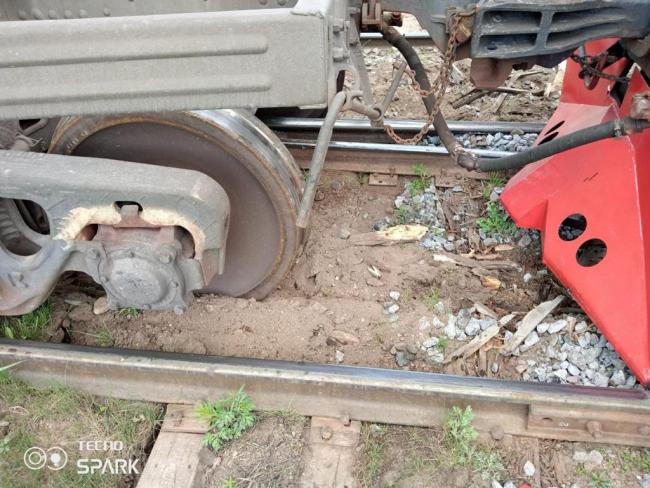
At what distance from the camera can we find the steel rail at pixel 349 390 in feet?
8.26

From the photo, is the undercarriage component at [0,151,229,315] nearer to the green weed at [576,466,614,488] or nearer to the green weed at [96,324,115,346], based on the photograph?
the green weed at [96,324,115,346]

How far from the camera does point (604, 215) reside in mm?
2885

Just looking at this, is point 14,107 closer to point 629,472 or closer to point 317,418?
point 317,418

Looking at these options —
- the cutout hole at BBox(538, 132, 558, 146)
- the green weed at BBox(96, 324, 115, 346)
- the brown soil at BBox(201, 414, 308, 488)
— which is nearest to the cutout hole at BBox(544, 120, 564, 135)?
the cutout hole at BBox(538, 132, 558, 146)

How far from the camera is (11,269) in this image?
8.95 ft

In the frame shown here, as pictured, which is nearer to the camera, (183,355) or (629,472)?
(629,472)

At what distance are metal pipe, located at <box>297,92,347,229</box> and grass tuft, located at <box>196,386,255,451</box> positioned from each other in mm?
935

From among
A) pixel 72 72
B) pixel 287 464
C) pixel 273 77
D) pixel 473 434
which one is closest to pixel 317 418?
pixel 287 464

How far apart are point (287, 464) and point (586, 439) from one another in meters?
1.36

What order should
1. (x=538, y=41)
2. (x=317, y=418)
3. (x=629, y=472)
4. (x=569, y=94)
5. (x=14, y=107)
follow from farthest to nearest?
1. (x=569, y=94)
2. (x=317, y=418)
3. (x=629, y=472)
4. (x=538, y=41)
5. (x=14, y=107)

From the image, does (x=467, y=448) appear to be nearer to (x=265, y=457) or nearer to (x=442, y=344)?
(x=442, y=344)

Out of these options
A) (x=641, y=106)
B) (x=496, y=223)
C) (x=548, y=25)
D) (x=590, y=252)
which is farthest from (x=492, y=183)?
(x=548, y=25)

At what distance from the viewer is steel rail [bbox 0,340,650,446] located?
2.52 meters

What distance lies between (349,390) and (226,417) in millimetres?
590
